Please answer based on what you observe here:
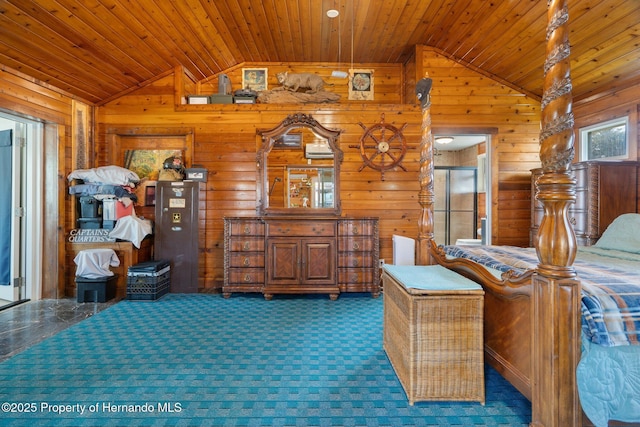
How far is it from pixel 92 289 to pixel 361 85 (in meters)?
4.30

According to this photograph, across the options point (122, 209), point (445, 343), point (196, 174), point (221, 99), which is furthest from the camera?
point (221, 99)

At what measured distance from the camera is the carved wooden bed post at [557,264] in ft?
4.07

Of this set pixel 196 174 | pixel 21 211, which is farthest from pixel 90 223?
pixel 196 174

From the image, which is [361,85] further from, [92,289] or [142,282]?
[92,289]

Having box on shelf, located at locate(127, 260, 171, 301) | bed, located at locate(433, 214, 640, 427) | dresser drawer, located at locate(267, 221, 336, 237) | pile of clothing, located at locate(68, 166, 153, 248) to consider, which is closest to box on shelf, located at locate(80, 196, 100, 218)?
pile of clothing, located at locate(68, 166, 153, 248)

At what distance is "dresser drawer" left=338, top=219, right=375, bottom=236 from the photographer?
367 cm

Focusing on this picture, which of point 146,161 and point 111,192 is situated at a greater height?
point 146,161

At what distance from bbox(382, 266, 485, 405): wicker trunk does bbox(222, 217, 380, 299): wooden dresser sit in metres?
1.98

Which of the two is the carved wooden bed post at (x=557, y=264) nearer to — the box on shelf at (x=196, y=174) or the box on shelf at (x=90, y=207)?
the box on shelf at (x=196, y=174)

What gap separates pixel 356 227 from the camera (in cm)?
367

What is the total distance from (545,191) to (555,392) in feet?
2.66

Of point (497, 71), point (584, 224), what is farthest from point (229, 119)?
point (584, 224)

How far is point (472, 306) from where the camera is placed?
5.47 feet

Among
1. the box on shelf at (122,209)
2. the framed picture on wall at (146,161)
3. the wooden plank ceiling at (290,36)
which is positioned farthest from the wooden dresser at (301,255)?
the wooden plank ceiling at (290,36)
